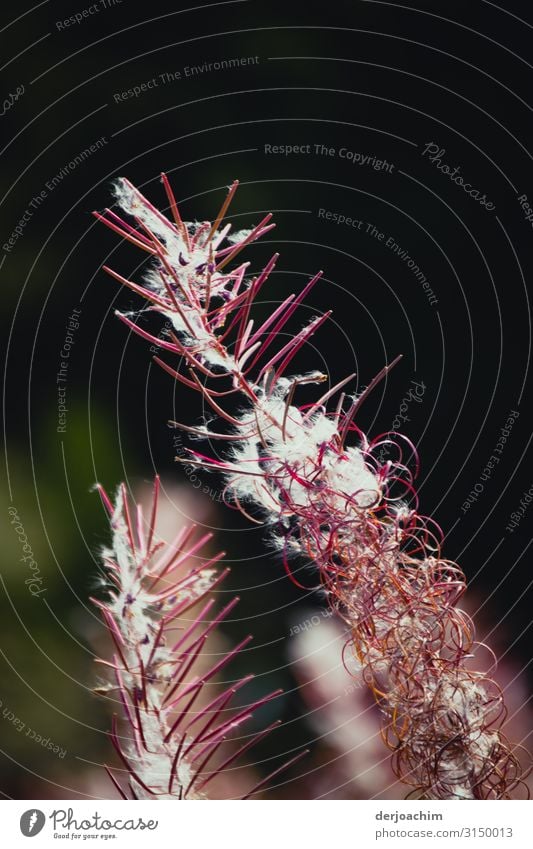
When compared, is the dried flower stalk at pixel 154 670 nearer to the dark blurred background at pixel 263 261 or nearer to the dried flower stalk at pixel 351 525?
the dried flower stalk at pixel 351 525

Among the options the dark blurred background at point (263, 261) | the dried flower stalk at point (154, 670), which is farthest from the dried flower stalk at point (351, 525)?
the dark blurred background at point (263, 261)

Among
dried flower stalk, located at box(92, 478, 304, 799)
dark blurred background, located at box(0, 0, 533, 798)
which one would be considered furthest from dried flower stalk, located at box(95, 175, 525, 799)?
dark blurred background, located at box(0, 0, 533, 798)

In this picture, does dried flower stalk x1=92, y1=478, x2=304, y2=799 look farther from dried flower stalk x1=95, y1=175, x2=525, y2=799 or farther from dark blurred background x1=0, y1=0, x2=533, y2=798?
dark blurred background x1=0, y1=0, x2=533, y2=798

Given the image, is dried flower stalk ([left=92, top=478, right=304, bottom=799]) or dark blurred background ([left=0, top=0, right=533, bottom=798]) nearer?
dried flower stalk ([left=92, top=478, right=304, bottom=799])

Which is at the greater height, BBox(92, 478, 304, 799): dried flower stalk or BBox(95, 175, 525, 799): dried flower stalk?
BBox(95, 175, 525, 799): dried flower stalk

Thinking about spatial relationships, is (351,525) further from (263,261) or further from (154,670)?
(263,261)
